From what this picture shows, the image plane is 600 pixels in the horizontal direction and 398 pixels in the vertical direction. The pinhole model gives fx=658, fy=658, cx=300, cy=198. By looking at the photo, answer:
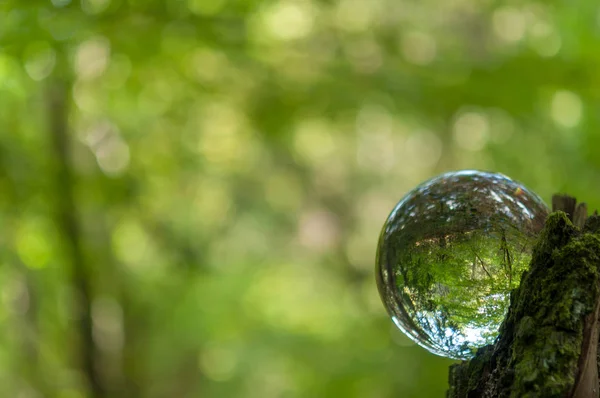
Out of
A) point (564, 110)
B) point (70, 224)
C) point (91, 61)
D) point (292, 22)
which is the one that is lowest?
point (70, 224)

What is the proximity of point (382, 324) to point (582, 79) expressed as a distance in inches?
81.0

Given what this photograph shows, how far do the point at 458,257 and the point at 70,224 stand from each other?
3.01m

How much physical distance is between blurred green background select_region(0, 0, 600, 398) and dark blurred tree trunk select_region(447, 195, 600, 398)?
198 centimetres

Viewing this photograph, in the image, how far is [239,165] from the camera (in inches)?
285

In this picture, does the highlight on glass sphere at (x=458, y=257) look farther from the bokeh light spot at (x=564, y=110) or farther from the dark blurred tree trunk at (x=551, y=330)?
the bokeh light spot at (x=564, y=110)

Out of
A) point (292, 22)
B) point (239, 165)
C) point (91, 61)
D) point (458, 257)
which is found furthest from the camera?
point (239, 165)

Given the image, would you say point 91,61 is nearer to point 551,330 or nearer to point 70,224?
point 70,224

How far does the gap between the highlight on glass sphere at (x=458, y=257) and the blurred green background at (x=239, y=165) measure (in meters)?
1.75

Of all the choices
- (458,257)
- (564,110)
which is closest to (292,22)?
(564,110)

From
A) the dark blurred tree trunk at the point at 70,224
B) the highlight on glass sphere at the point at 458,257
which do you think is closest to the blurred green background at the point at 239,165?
the dark blurred tree trunk at the point at 70,224

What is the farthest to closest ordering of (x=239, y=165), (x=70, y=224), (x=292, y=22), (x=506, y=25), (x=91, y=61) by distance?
(x=506, y=25)
(x=239, y=165)
(x=292, y=22)
(x=91, y=61)
(x=70, y=224)

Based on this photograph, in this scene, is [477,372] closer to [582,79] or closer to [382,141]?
[582,79]

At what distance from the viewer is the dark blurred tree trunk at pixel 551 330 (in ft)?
2.91

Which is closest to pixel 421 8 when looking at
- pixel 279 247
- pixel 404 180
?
pixel 404 180
